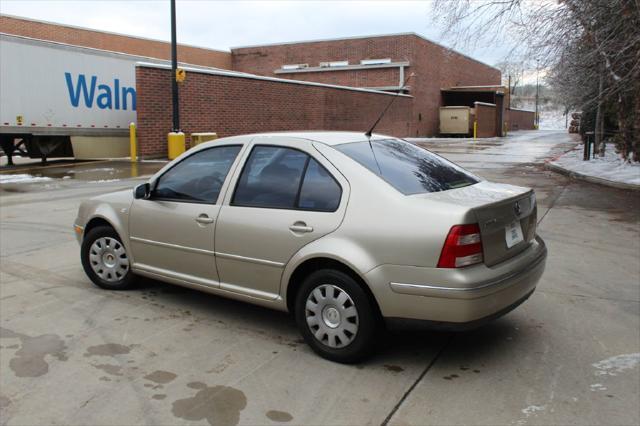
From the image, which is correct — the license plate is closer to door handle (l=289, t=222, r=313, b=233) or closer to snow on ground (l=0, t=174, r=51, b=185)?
door handle (l=289, t=222, r=313, b=233)

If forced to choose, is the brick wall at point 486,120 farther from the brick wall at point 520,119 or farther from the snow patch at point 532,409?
the snow patch at point 532,409

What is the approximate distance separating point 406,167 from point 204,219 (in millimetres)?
1609

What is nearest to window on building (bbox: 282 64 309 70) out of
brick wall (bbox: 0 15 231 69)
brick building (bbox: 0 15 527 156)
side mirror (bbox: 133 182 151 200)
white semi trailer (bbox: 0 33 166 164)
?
brick building (bbox: 0 15 527 156)

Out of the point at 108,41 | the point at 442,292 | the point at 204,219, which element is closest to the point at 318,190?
the point at 204,219

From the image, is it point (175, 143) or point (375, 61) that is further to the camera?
point (375, 61)

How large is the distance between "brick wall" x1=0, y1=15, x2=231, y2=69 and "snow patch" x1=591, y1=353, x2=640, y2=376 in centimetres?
3494

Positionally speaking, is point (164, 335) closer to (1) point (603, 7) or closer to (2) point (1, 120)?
(1) point (603, 7)

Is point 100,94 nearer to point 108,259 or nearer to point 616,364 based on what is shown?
point 108,259

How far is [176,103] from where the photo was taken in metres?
18.4

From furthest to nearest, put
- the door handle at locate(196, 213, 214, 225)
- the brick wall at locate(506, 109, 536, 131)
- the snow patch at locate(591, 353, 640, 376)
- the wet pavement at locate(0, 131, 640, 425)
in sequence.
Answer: the brick wall at locate(506, 109, 536, 131) < the door handle at locate(196, 213, 214, 225) < the snow patch at locate(591, 353, 640, 376) < the wet pavement at locate(0, 131, 640, 425)

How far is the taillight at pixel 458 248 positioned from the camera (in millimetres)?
3484

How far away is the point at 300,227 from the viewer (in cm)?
396

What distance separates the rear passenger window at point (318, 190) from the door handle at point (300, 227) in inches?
5.2

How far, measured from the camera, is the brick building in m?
21.3
